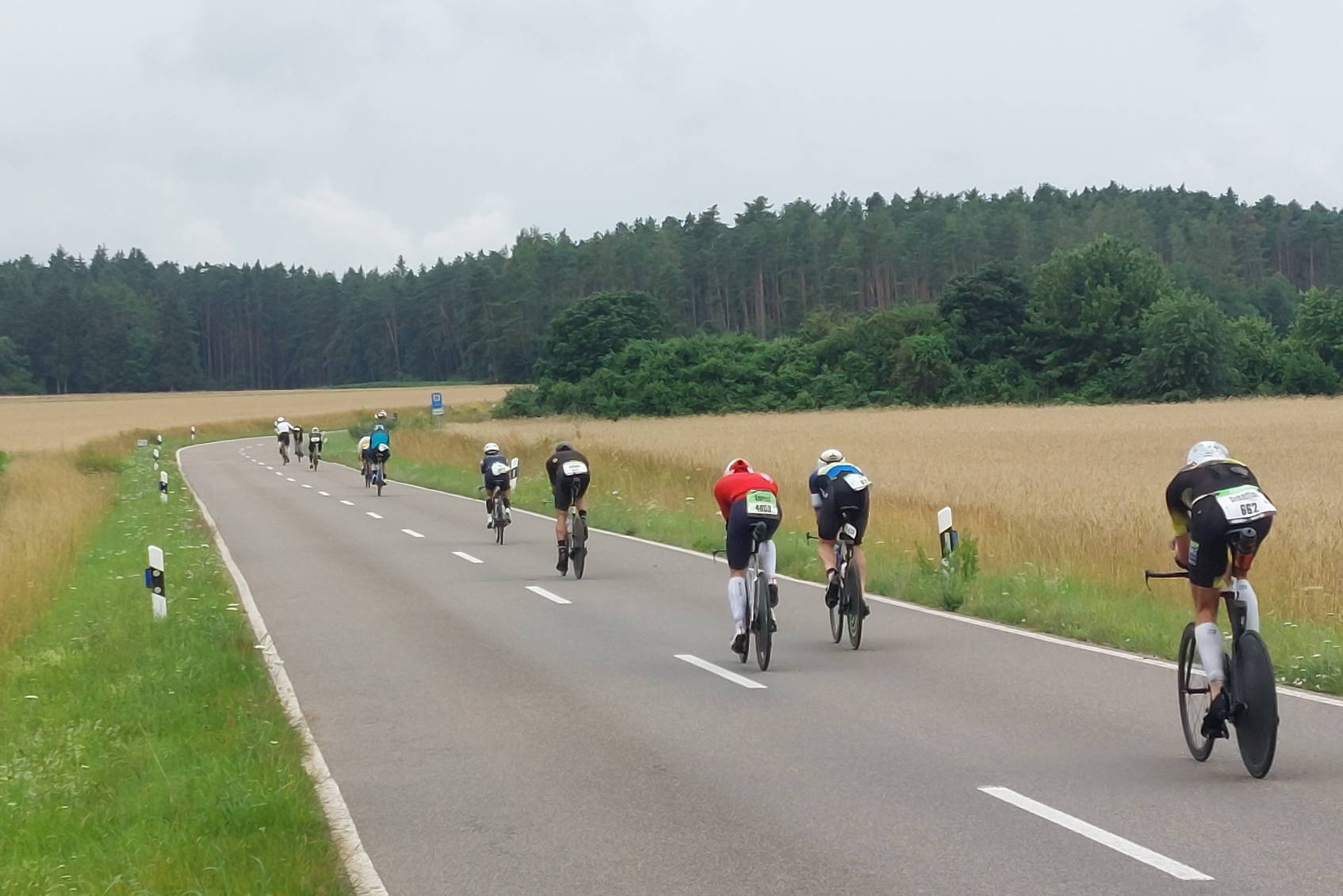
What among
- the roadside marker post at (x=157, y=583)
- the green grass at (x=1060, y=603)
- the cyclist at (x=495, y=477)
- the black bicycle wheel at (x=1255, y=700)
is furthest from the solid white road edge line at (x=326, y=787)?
the cyclist at (x=495, y=477)

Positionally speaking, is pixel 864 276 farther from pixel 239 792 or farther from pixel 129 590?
pixel 239 792

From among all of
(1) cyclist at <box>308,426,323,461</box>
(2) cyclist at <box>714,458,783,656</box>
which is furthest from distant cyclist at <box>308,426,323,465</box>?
(2) cyclist at <box>714,458,783,656</box>

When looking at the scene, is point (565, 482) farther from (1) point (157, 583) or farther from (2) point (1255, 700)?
(2) point (1255, 700)

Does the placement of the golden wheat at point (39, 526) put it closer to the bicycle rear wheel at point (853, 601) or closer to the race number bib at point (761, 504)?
the race number bib at point (761, 504)

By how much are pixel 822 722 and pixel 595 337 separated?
85.0m

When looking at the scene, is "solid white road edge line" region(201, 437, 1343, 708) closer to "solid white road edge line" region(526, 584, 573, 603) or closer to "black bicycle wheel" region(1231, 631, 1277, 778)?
"solid white road edge line" region(526, 584, 573, 603)

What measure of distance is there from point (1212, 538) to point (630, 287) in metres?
133

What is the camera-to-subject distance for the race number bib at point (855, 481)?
13.2 m

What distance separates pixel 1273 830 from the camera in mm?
6961

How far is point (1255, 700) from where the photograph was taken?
7.85 metres

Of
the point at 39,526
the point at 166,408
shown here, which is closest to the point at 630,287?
the point at 166,408

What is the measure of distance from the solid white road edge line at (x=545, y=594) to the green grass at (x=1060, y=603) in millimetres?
3199

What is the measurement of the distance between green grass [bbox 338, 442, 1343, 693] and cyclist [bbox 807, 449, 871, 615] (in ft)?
6.95

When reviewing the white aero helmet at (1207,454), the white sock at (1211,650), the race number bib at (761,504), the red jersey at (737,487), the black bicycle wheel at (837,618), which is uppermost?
the white aero helmet at (1207,454)
